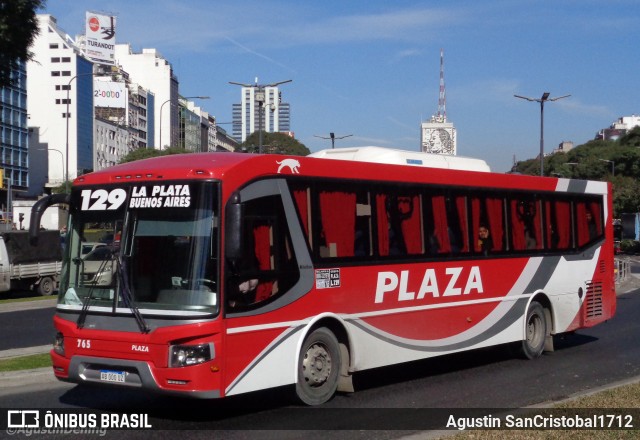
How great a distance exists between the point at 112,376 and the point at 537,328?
8.27 metres

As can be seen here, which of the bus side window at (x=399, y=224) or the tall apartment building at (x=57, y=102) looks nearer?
the bus side window at (x=399, y=224)

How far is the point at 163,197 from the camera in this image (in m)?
9.58

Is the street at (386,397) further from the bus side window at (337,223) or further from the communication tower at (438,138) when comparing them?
the communication tower at (438,138)

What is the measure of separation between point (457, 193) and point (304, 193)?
3479 millimetres

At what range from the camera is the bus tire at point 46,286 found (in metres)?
33.5

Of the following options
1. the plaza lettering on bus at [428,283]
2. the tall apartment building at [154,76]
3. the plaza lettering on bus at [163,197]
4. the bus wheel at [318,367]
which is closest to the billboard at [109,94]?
the tall apartment building at [154,76]

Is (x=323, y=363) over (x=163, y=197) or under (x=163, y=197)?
under

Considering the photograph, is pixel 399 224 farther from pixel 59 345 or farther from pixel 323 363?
pixel 59 345

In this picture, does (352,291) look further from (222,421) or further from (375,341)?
(222,421)

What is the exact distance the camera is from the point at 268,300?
32.7 ft

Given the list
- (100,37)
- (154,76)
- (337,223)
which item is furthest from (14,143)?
(337,223)

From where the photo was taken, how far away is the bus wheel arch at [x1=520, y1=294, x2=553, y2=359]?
1508 centimetres

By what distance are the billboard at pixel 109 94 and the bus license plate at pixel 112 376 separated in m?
131

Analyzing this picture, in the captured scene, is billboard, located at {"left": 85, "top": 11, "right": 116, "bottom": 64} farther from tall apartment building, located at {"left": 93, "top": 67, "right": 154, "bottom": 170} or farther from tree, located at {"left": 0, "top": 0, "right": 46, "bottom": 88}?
tree, located at {"left": 0, "top": 0, "right": 46, "bottom": 88}
